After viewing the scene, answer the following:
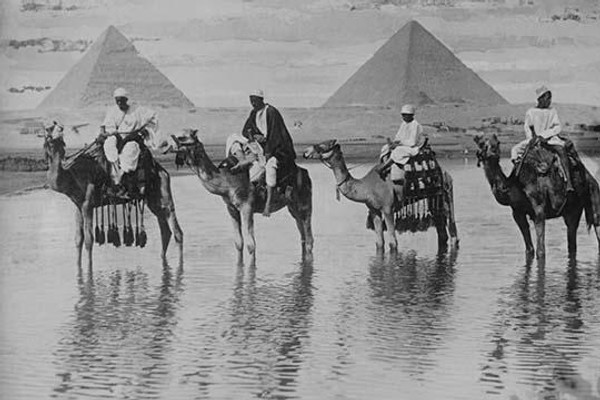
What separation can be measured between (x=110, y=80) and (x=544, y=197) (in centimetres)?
182

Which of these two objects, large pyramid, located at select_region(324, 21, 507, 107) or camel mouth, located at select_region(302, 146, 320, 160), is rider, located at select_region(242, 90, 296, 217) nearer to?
camel mouth, located at select_region(302, 146, 320, 160)

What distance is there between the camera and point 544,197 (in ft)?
17.7

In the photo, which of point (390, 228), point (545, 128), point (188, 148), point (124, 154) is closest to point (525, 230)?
point (545, 128)

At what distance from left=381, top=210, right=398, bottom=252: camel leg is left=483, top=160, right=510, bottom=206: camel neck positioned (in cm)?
43

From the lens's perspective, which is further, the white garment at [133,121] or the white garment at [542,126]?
the white garment at [542,126]

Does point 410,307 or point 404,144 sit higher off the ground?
point 404,144

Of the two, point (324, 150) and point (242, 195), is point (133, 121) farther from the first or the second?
point (324, 150)

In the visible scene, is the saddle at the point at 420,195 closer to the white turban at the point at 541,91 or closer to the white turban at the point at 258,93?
the white turban at the point at 541,91

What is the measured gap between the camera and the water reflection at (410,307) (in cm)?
478

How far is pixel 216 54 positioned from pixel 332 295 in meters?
1.04

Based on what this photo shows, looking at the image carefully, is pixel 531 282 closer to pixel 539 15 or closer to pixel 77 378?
pixel 539 15

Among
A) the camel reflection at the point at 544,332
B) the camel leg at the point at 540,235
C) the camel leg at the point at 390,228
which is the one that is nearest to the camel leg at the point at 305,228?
the camel leg at the point at 390,228

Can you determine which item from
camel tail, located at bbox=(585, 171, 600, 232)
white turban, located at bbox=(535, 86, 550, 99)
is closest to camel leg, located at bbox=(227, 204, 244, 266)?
white turban, located at bbox=(535, 86, 550, 99)

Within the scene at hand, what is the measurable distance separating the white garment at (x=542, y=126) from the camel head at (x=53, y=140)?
1806 millimetres
